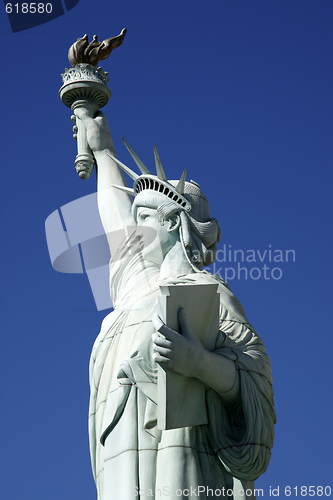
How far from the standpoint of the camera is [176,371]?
23.8 feet

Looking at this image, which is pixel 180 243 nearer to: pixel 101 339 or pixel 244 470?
pixel 101 339

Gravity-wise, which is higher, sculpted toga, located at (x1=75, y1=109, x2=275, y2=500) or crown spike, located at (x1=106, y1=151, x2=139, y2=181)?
crown spike, located at (x1=106, y1=151, x2=139, y2=181)

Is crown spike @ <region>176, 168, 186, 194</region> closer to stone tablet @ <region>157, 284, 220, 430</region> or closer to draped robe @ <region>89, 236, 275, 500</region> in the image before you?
draped robe @ <region>89, 236, 275, 500</region>

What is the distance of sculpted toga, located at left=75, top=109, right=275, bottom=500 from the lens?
7.46 m

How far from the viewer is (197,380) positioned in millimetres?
7684

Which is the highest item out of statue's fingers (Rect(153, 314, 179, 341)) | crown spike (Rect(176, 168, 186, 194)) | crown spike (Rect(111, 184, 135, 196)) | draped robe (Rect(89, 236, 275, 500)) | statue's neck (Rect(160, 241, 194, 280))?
crown spike (Rect(111, 184, 135, 196))

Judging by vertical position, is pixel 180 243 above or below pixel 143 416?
above

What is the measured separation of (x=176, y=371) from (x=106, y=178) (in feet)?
13.2

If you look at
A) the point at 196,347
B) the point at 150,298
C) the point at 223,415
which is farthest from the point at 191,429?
the point at 150,298

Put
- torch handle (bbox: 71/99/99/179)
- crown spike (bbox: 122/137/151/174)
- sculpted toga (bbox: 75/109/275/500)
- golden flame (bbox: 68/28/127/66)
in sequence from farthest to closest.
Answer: golden flame (bbox: 68/28/127/66), torch handle (bbox: 71/99/99/179), crown spike (bbox: 122/137/151/174), sculpted toga (bbox: 75/109/275/500)

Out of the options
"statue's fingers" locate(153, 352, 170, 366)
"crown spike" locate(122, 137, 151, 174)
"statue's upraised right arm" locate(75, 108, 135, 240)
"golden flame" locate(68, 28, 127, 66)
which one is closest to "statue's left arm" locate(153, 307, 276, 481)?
"statue's fingers" locate(153, 352, 170, 366)

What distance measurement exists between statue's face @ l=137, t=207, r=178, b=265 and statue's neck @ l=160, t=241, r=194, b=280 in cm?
7

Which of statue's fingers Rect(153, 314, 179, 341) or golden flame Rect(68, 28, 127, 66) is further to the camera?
golden flame Rect(68, 28, 127, 66)

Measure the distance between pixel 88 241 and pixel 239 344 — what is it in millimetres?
2796
